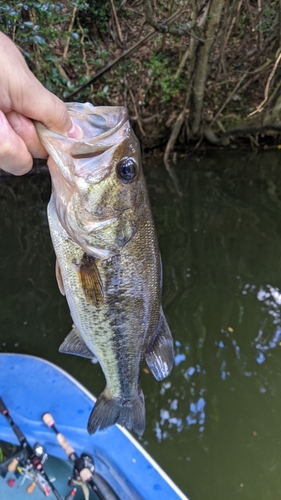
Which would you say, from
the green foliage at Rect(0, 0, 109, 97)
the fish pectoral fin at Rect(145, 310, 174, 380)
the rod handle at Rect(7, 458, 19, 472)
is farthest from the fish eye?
the green foliage at Rect(0, 0, 109, 97)

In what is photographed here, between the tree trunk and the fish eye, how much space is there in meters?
5.50

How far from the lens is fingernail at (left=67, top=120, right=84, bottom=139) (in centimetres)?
118

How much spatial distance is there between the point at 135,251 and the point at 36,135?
587 mm

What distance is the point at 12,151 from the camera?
107 centimetres

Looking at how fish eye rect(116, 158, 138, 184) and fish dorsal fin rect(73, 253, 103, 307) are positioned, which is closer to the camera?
fish eye rect(116, 158, 138, 184)

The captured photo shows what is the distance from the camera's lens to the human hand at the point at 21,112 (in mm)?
946

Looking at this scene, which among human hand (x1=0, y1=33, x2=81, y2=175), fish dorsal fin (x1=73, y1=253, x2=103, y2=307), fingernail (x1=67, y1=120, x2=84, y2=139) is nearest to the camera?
human hand (x1=0, y1=33, x2=81, y2=175)

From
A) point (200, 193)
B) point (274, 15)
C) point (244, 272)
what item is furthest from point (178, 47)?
point (244, 272)

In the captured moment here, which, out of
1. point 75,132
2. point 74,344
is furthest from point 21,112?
point 74,344

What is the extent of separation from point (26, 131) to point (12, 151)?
0.11 meters

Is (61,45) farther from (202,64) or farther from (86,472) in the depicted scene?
(86,472)

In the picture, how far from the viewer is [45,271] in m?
4.49

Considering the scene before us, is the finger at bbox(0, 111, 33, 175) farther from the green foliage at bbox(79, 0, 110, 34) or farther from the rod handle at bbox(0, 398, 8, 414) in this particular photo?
the green foliage at bbox(79, 0, 110, 34)

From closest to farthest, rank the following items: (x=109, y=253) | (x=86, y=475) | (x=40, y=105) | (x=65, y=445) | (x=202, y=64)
A: (x=40, y=105) < (x=109, y=253) < (x=86, y=475) < (x=65, y=445) < (x=202, y=64)
